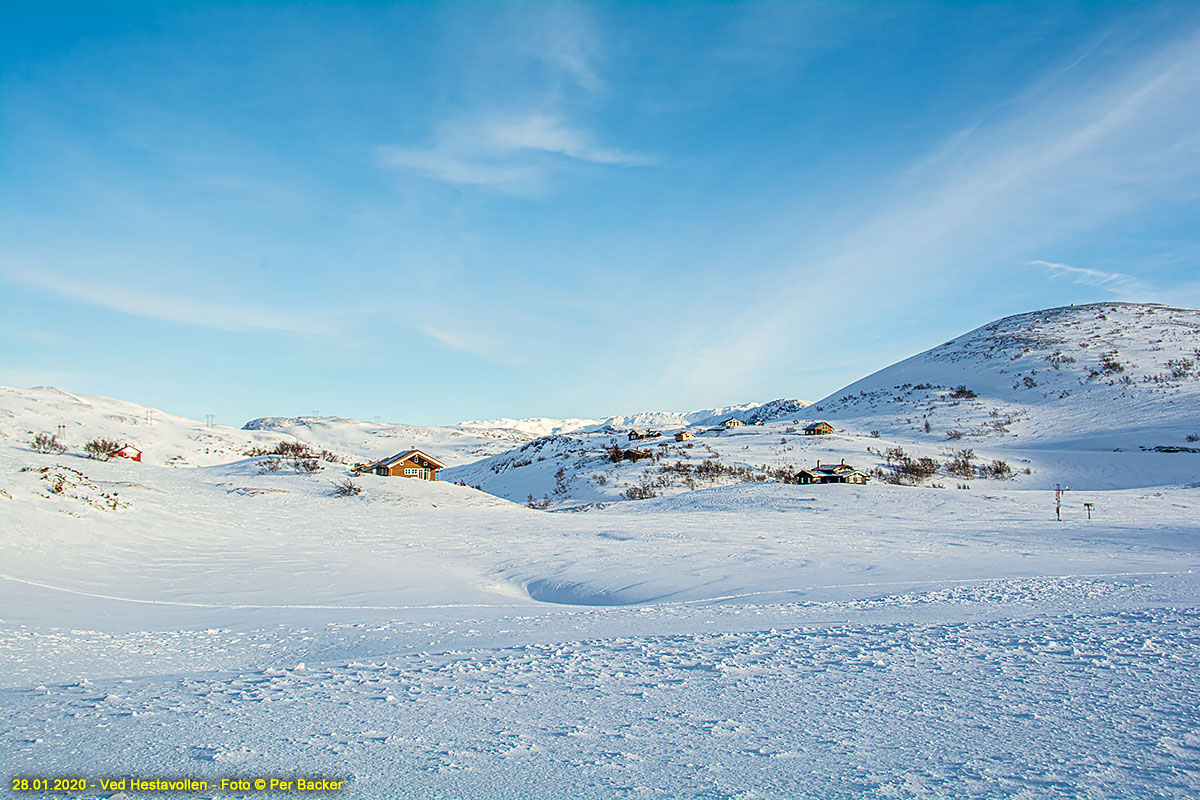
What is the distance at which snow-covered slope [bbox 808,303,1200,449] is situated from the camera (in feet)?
156

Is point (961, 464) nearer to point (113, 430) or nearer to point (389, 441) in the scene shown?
point (113, 430)

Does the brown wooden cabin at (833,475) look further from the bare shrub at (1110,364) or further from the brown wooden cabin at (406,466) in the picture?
the bare shrub at (1110,364)

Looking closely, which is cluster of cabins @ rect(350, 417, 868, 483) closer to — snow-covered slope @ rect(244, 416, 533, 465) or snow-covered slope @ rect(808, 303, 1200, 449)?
snow-covered slope @ rect(808, 303, 1200, 449)

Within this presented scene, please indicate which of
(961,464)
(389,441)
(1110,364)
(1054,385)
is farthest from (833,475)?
(389,441)

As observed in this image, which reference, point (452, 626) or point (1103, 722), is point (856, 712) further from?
point (452, 626)

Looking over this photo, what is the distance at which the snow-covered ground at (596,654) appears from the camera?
3484mm

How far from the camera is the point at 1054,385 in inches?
2375

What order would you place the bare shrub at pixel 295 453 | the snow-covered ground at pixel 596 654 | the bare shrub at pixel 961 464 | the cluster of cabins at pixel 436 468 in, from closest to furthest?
1. the snow-covered ground at pixel 596 654
2. the bare shrub at pixel 295 453
3. the cluster of cabins at pixel 436 468
4. the bare shrub at pixel 961 464

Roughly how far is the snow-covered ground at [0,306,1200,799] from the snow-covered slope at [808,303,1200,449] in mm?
35430

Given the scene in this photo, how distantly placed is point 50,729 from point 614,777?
11.4 feet

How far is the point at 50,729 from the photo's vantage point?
13.1 feet

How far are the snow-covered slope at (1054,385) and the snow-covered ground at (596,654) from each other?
35.4m

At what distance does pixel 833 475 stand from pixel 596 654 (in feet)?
103

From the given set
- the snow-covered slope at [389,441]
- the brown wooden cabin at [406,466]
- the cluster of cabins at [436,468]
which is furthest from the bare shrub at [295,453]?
the snow-covered slope at [389,441]
